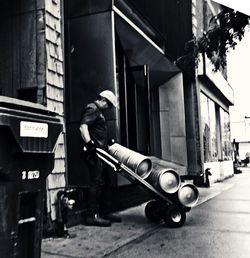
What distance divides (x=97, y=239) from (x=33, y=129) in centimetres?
257

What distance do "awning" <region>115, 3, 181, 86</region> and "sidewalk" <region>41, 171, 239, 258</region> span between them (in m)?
3.52

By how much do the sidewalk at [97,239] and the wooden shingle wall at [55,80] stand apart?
451mm

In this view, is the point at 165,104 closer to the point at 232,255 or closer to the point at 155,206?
the point at 155,206

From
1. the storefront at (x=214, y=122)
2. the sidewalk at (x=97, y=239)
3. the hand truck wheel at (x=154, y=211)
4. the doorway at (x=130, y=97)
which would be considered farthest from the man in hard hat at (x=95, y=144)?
the storefront at (x=214, y=122)

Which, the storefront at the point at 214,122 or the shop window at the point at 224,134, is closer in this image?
the storefront at the point at 214,122

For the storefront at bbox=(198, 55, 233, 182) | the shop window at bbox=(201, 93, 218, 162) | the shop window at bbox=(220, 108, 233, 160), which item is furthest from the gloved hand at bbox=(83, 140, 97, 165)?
the shop window at bbox=(220, 108, 233, 160)

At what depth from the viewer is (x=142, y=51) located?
8664mm

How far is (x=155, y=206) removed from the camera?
6020 mm

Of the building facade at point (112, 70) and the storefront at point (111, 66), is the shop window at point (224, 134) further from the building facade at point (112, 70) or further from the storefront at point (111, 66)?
the storefront at point (111, 66)

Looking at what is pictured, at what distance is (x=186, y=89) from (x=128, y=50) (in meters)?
4.85

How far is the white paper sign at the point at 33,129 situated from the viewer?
101 inches

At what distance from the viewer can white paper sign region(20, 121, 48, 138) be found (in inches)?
Result: 101

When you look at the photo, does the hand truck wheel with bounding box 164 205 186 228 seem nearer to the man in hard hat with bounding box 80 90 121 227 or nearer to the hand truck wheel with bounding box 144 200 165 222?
the hand truck wheel with bounding box 144 200 165 222

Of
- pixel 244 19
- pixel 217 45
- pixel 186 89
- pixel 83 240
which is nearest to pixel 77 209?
pixel 83 240
